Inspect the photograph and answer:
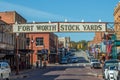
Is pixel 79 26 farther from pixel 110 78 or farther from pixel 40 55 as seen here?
pixel 40 55

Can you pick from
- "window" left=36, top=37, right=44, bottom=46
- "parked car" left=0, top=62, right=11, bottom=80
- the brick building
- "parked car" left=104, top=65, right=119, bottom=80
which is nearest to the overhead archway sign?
"parked car" left=0, top=62, right=11, bottom=80

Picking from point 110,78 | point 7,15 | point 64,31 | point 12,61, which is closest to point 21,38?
point 7,15

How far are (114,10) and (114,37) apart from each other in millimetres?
9248

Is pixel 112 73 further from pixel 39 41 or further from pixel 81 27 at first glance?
pixel 39 41

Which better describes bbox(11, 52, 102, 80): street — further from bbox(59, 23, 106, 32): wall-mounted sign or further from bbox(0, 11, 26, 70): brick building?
bbox(59, 23, 106, 32): wall-mounted sign

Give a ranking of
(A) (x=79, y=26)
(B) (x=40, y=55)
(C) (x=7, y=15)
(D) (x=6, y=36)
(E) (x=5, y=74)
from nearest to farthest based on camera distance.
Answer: (E) (x=5, y=74) < (A) (x=79, y=26) < (D) (x=6, y=36) < (C) (x=7, y=15) < (B) (x=40, y=55)

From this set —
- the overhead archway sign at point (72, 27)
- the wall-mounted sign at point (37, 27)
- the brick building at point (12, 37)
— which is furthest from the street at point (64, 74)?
the wall-mounted sign at point (37, 27)

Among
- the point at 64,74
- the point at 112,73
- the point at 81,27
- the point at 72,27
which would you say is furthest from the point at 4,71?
the point at 64,74

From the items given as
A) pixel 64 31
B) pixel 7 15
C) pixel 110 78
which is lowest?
pixel 110 78

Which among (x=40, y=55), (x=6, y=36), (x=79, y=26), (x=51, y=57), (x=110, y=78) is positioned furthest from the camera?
(x=51, y=57)

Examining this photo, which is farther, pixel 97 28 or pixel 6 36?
pixel 6 36

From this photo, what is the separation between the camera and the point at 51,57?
141250mm

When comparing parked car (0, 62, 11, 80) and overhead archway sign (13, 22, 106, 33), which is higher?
overhead archway sign (13, 22, 106, 33)

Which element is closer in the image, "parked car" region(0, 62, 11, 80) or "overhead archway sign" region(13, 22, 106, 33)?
"parked car" region(0, 62, 11, 80)
